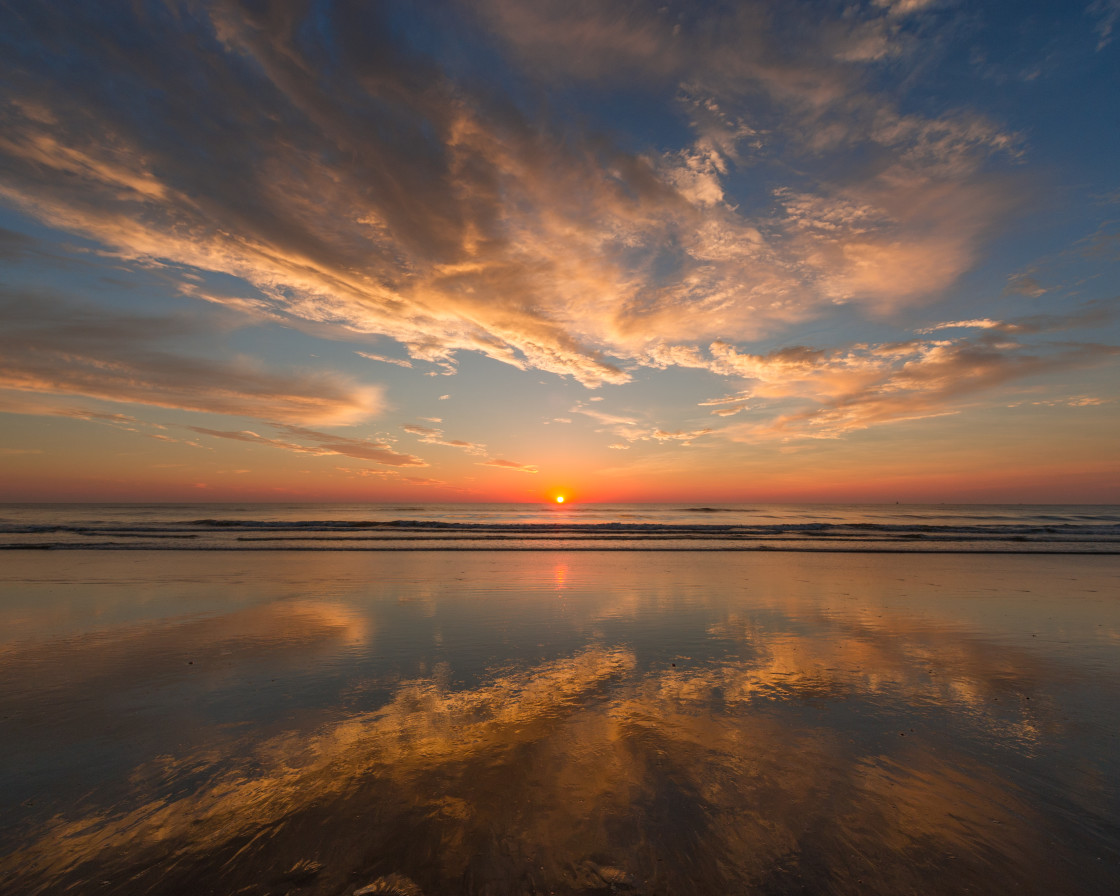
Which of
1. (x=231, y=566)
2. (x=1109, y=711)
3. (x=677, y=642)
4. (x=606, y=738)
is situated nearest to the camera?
(x=606, y=738)

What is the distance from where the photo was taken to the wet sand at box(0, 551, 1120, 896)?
3246 mm

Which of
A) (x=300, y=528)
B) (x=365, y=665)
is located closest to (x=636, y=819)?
(x=365, y=665)

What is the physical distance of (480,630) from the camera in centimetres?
923

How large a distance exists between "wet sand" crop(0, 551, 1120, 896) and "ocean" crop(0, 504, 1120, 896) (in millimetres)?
29

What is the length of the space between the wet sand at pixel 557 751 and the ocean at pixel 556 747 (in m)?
0.03

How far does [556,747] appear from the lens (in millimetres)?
4832

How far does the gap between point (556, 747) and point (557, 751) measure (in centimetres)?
8

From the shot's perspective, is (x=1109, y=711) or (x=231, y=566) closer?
(x=1109, y=711)

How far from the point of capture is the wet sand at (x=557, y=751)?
10.6 feet

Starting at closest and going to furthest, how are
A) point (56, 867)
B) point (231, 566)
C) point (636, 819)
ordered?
1. point (56, 867)
2. point (636, 819)
3. point (231, 566)

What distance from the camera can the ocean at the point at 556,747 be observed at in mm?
3244

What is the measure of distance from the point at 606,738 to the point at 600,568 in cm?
1295

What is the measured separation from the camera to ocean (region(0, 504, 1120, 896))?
3.24 m

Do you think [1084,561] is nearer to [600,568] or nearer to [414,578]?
[600,568]
